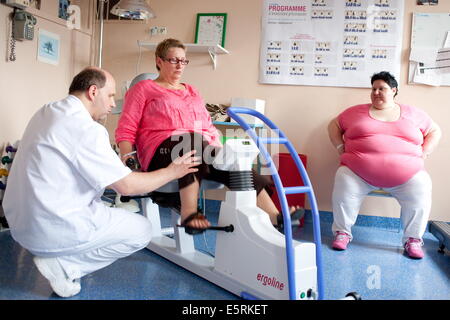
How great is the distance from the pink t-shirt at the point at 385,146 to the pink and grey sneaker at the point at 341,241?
43 cm

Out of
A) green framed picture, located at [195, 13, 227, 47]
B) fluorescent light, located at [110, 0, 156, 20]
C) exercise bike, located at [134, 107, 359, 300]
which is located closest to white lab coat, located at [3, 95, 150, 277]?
exercise bike, located at [134, 107, 359, 300]

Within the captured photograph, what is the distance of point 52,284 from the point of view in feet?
6.33

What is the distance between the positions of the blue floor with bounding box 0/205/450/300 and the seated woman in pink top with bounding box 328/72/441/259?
222 millimetres

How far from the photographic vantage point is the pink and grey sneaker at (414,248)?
292cm

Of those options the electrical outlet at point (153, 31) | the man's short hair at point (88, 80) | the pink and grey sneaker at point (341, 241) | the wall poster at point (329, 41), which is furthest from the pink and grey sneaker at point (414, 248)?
the electrical outlet at point (153, 31)

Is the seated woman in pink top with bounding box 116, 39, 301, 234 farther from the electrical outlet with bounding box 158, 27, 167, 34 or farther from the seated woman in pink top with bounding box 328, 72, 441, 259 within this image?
the electrical outlet with bounding box 158, 27, 167, 34

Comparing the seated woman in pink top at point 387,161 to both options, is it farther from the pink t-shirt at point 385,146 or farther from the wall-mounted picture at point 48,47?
the wall-mounted picture at point 48,47

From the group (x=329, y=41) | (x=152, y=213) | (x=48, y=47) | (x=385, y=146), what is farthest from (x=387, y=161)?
(x=48, y=47)

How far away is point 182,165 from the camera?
2.04m

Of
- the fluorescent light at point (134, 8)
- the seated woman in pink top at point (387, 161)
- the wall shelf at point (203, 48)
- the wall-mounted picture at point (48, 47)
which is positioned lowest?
the seated woman in pink top at point (387, 161)

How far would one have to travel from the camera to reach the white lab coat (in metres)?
1.75

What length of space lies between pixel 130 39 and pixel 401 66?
8.19 feet

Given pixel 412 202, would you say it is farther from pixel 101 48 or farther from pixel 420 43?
pixel 101 48


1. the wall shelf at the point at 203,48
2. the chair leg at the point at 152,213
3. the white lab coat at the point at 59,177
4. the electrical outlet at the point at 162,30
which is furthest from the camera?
the electrical outlet at the point at 162,30
